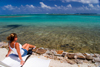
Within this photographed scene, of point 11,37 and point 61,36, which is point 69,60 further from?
point 61,36

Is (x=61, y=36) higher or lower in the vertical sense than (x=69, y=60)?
higher

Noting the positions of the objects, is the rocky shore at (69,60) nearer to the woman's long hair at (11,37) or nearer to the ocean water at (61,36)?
the ocean water at (61,36)

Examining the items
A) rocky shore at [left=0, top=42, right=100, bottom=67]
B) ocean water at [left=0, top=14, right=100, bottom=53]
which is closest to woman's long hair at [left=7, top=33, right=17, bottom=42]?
rocky shore at [left=0, top=42, right=100, bottom=67]

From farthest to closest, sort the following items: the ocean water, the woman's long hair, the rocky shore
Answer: the ocean water → the rocky shore → the woman's long hair

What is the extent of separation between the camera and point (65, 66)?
3.50 m

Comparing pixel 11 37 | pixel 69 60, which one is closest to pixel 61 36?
pixel 69 60

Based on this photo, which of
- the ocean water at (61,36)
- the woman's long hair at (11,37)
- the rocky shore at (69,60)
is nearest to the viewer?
the woman's long hair at (11,37)

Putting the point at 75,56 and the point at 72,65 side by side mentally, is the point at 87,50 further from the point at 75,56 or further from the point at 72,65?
the point at 72,65

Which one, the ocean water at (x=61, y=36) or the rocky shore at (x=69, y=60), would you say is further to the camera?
the ocean water at (x=61, y=36)

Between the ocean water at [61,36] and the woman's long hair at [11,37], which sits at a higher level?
the woman's long hair at [11,37]

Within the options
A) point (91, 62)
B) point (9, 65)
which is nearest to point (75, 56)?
point (91, 62)

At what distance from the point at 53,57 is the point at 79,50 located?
2334 mm

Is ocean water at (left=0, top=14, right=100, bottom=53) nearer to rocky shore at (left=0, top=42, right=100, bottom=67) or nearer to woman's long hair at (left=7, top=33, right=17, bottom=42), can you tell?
rocky shore at (left=0, top=42, right=100, bottom=67)

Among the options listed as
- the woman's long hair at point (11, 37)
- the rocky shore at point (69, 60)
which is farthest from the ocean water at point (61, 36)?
the woman's long hair at point (11, 37)
